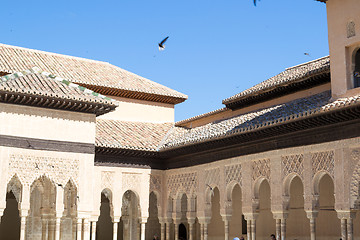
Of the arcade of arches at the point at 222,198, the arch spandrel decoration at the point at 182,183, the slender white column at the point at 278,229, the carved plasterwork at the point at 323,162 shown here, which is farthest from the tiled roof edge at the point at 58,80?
the carved plasterwork at the point at 323,162

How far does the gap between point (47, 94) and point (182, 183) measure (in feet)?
17.4

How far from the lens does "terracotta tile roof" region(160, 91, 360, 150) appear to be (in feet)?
36.9

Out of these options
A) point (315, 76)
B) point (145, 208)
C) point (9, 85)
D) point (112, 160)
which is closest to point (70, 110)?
point (9, 85)

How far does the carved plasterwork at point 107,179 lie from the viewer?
51.4ft

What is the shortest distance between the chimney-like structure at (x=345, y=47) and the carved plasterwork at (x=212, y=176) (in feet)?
13.9

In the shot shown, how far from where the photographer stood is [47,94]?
13.1 meters

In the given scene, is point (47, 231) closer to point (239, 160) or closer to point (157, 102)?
point (239, 160)

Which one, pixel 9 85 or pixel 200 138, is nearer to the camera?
pixel 9 85

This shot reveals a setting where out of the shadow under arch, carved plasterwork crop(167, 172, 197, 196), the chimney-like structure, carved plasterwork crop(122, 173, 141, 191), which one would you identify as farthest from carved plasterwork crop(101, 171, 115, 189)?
the chimney-like structure

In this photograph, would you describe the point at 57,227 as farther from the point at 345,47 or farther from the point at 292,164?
the point at 345,47

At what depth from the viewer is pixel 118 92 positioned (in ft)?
62.0

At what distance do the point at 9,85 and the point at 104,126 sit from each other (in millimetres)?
4613

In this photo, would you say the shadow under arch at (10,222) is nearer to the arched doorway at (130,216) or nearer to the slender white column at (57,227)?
the arched doorway at (130,216)

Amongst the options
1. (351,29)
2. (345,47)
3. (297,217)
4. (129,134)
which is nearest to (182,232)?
(129,134)
